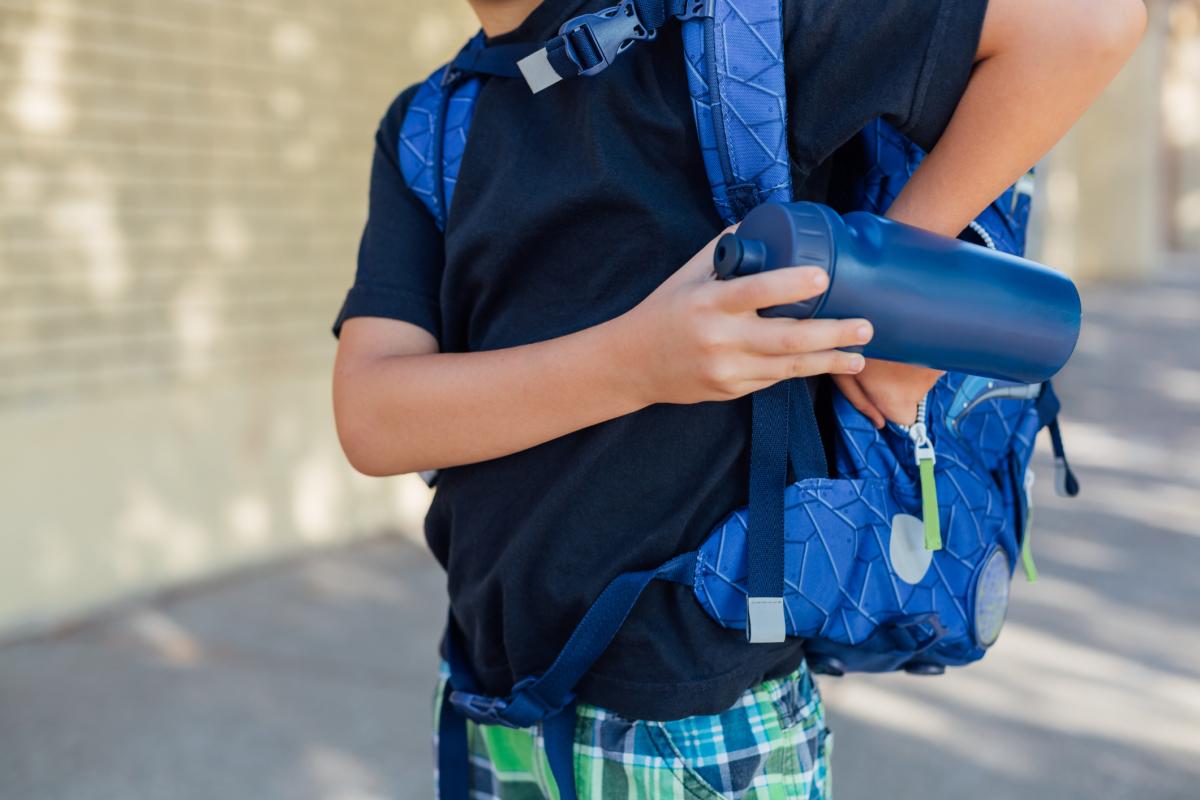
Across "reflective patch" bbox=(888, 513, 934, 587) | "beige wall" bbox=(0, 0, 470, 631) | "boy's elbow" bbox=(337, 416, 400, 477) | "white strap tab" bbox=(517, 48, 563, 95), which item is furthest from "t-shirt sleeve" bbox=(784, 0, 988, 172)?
"beige wall" bbox=(0, 0, 470, 631)

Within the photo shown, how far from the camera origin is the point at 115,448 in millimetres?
4059

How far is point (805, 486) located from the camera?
4.04 ft

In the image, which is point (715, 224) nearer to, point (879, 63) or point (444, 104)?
point (879, 63)

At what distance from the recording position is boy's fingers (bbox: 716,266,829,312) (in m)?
0.98

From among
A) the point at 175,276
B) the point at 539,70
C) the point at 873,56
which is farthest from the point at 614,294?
the point at 175,276

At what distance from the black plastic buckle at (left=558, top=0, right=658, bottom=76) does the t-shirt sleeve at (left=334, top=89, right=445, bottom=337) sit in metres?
0.33

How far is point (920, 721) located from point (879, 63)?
258 centimetres

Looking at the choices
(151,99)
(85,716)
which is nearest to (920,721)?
(85,716)

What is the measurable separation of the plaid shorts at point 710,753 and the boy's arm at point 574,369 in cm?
31

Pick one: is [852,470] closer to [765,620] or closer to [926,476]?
[926,476]

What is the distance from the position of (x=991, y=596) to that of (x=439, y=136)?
760 mm

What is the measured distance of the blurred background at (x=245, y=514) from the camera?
321 centimetres

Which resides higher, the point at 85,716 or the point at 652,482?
the point at 652,482

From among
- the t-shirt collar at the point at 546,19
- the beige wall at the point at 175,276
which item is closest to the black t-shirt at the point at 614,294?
the t-shirt collar at the point at 546,19
